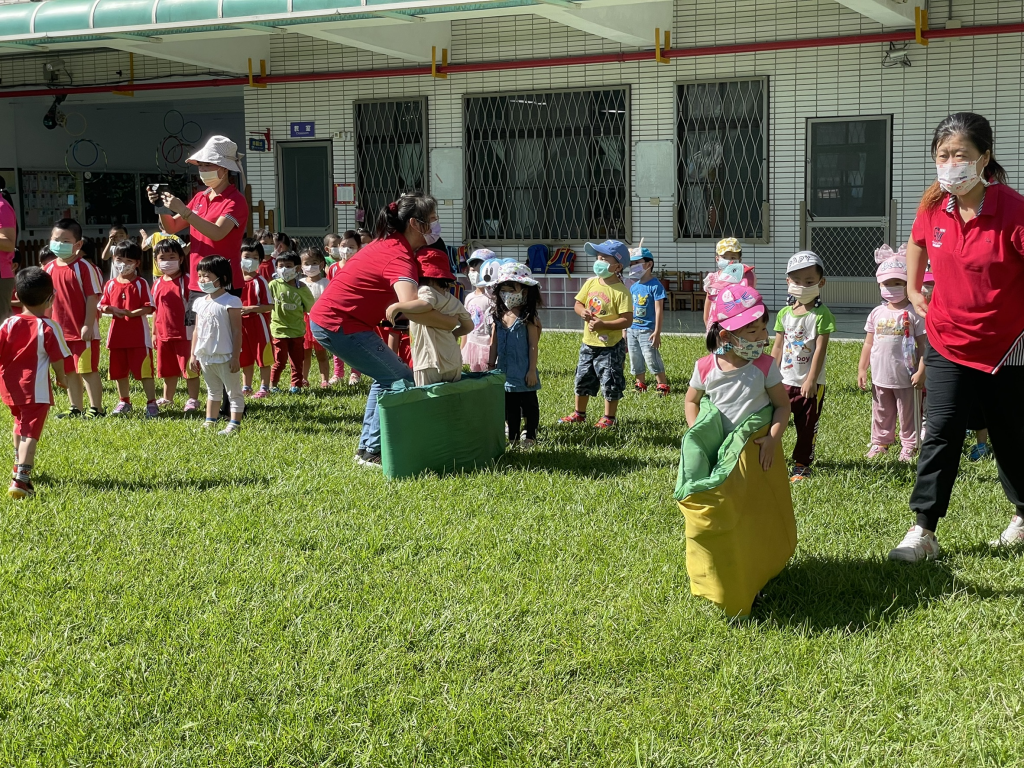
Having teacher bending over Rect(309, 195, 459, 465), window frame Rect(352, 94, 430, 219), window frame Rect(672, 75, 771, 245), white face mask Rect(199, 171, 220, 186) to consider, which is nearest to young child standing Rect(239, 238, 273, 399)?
white face mask Rect(199, 171, 220, 186)

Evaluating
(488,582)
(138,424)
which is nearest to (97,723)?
(488,582)

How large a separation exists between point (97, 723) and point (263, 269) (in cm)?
715

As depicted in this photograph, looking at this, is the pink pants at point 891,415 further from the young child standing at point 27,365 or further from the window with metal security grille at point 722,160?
the window with metal security grille at point 722,160

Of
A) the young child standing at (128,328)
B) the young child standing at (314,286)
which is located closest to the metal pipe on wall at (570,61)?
the young child standing at (314,286)

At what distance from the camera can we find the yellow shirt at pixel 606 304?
23.8 feet

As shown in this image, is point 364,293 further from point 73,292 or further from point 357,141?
point 357,141

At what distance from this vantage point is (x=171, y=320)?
8.09 meters

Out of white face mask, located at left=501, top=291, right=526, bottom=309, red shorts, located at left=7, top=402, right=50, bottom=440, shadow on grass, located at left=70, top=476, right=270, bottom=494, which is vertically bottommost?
shadow on grass, located at left=70, top=476, right=270, bottom=494

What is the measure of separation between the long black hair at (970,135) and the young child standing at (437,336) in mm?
2614

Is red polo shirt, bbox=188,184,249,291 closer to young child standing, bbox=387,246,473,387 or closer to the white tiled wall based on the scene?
young child standing, bbox=387,246,473,387

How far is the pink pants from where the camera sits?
21.0 feet

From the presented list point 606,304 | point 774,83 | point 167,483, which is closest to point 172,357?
point 167,483

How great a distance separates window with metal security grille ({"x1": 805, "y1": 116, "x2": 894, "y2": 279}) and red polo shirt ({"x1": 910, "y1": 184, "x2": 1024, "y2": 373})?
10.0 m

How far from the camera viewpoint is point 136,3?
13.7 metres
